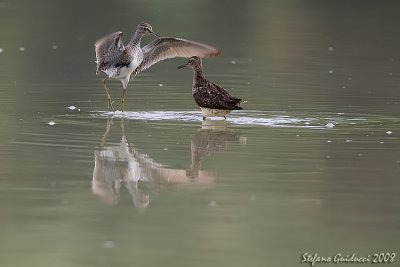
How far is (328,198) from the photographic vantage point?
34.0 ft

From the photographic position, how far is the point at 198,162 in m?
11.9

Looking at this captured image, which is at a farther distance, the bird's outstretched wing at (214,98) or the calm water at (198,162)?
the bird's outstretched wing at (214,98)

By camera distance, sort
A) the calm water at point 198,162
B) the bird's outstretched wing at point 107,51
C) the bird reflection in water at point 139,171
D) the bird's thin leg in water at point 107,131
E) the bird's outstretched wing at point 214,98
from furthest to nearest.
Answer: the bird's outstretched wing at point 107,51
the bird's outstretched wing at point 214,98
the bird's thin leg in water at point 107,131
the bird reflection in water at point 139,171
the calm water at point 198,162

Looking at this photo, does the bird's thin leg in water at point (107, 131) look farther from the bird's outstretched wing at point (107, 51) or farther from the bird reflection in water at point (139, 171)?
the bird's outstretched wing at point (107, 51)

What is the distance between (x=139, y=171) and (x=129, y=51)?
424 cm

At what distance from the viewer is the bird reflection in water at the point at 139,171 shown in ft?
34.3

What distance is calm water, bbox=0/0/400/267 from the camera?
8.91 meters

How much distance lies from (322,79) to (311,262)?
10463 millimetres

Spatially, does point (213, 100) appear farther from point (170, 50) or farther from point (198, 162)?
point (198, 162)

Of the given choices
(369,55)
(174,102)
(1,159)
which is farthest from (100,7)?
(1,159)

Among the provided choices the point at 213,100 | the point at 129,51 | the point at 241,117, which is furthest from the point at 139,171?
the point at 129,51

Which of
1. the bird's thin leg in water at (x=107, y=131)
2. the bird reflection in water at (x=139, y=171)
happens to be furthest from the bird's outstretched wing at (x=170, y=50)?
the bird reflection in water at (x=139, y=171)

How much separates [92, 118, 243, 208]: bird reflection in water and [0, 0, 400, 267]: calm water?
0.06ft

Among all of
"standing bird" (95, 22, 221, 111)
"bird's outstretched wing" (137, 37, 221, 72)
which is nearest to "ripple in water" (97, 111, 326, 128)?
"standing bird" (95, 22, 221, 111)
